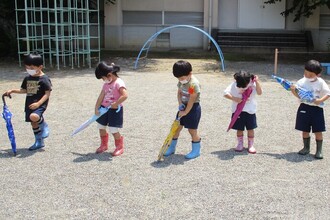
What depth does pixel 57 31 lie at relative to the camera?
13.0m

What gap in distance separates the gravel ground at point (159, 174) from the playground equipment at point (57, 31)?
5927 millimetres

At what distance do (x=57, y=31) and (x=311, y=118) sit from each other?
951cm

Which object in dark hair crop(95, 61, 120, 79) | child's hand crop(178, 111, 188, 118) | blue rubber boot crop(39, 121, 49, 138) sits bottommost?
blue rubber boot crop(39, 121, 49, 138)

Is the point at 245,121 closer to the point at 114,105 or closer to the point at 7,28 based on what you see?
the point at 114,105

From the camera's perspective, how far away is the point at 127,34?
18.3 metres

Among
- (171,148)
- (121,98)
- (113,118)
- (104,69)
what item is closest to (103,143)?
(113,118)

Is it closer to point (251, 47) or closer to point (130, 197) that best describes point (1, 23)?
point (251, 47)

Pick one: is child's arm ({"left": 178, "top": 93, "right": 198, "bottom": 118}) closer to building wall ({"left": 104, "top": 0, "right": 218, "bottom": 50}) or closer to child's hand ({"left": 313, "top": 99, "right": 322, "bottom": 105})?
child's hand ({"left": 313, "top": 99, "right": 322, "bottom": 105})

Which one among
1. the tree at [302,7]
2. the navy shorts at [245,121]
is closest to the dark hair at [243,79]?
the navy shorts at [245,121]

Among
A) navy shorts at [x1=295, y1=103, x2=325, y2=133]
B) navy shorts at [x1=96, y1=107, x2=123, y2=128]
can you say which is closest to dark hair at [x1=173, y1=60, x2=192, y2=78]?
navy shorts at [x1=96, y1=107, x2=123, y2=128]

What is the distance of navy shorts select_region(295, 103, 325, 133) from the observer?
5000 millimetres

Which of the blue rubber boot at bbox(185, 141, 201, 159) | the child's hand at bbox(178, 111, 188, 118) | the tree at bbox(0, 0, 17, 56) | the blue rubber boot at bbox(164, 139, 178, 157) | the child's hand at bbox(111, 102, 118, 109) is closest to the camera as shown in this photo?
the child's hand at bbox(178, 111, 188, 118)

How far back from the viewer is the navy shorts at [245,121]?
5172 millimetres

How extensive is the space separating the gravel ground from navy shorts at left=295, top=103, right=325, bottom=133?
0.33 m
